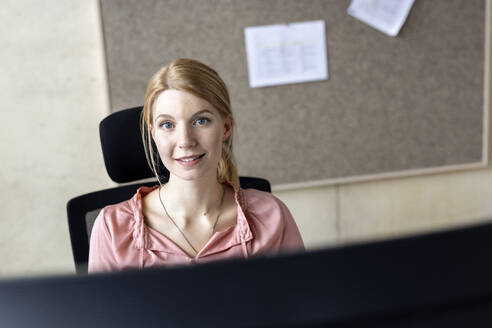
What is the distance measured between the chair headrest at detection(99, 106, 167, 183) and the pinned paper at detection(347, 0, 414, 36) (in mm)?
1297

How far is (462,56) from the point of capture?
7.43 feet

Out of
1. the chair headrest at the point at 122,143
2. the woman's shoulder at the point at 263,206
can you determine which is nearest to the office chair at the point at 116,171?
the chair headrest at the point at 122,143

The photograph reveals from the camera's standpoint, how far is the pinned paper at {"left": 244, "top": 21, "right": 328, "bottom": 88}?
2074 millimetres

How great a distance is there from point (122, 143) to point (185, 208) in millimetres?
296

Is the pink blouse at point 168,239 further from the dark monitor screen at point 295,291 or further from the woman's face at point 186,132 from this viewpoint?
the dark monitor screen at point 295,291

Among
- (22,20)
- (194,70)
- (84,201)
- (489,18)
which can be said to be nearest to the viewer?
(194,70)

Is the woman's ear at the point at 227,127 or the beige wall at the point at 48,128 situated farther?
the beige wall at the point at 48,128

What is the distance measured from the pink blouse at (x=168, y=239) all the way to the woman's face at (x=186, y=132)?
0.45 feet

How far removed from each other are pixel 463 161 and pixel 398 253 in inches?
92.6

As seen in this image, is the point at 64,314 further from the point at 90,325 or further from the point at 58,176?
the point at 58,176

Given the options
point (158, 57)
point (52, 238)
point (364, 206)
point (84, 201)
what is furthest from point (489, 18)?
point (52, 238)

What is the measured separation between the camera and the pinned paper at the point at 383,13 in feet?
6.99

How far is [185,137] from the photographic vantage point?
3.23ft

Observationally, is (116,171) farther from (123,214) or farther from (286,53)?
(286,53)
